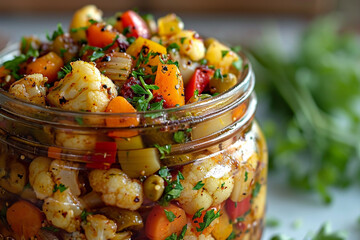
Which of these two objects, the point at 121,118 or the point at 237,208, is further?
the point at 237,208

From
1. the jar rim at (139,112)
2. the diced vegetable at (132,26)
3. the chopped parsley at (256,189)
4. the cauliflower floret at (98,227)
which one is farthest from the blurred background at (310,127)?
the cauliflower floret at (98,227)

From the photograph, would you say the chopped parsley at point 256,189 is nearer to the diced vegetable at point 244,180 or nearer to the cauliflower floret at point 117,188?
the diced vegetable at point 244,180

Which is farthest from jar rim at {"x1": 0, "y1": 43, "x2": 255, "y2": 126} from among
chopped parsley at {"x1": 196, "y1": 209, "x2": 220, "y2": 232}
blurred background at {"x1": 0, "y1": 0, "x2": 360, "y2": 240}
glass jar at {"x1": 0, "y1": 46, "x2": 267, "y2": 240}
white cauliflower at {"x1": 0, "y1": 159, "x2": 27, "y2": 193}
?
blurred background at {"x1": 0, "y1": 0, "x2": 360, "y2": 240}

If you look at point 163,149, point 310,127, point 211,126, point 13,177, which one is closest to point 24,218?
point 13,177

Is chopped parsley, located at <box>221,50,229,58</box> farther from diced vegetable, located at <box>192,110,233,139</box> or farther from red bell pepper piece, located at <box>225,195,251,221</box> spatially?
red bell pepper piece, located at <box>225,195,251,221</box>

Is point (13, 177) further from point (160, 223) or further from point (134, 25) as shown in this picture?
point (134, 25)

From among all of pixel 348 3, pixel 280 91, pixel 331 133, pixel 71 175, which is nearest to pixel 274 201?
pixel 331 133
